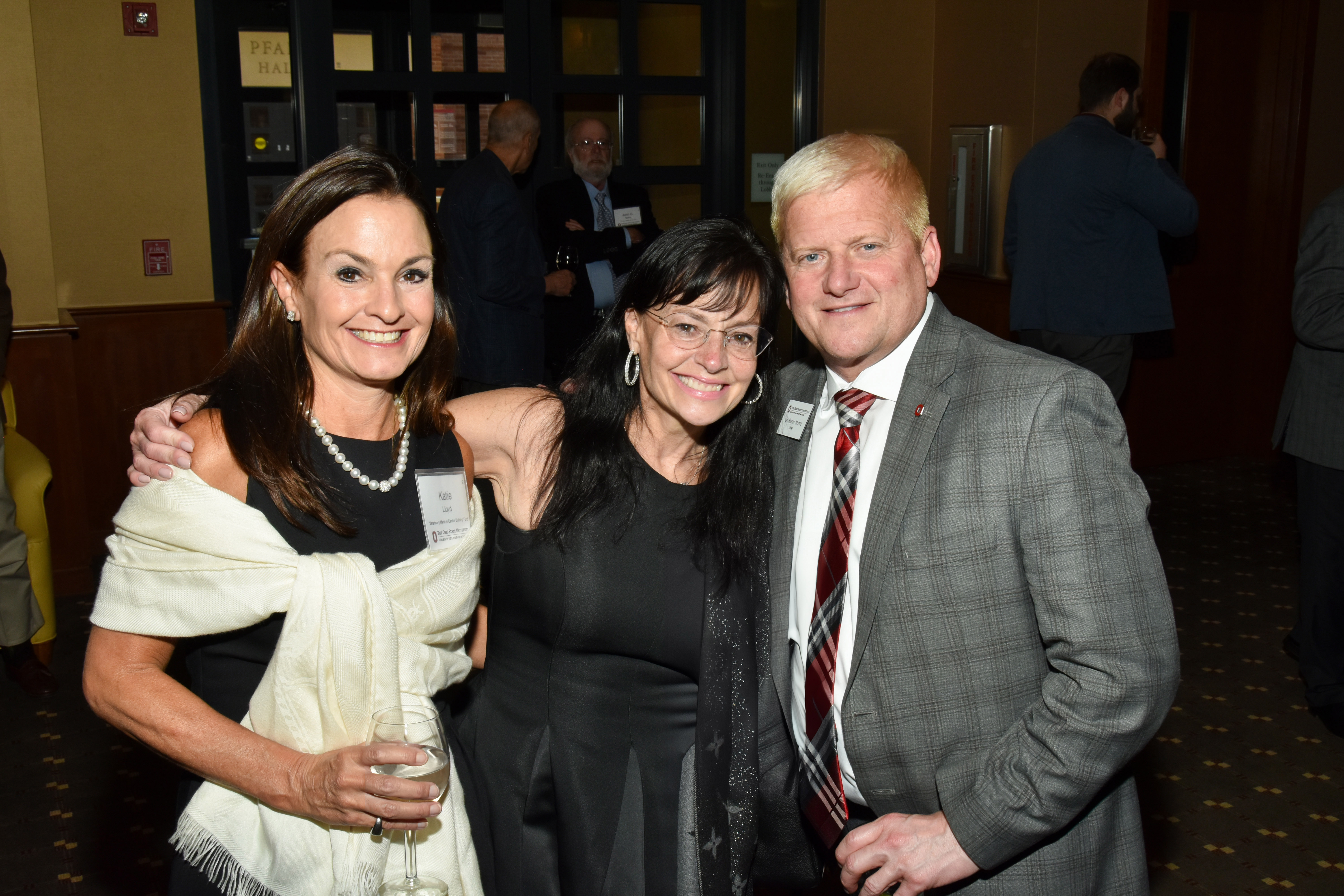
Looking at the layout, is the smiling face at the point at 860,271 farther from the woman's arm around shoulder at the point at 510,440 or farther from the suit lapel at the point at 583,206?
Result: the suit lapel at the point at 583,206

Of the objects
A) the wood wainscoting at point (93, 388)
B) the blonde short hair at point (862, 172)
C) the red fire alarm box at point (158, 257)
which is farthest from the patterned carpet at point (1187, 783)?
the blonde short hair at point (862, 172)

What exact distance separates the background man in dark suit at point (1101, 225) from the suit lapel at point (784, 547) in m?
3.47

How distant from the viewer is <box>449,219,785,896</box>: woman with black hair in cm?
176

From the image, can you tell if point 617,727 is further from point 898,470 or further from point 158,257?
point 158,257

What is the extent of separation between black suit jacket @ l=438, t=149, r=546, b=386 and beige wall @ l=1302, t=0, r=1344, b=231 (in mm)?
4766

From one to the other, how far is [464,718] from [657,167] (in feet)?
17.2

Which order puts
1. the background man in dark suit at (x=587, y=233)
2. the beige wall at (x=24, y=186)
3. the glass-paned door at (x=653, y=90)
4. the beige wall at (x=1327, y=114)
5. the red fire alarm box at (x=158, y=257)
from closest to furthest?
the beige wall at (x=24, y=186), the red fire alarm box at (x=158, y=257), the background man in dark suit at (x=587, y=233), the glass-paned door at (x=653, y=90), the beige wall at (x=1327, y=114)

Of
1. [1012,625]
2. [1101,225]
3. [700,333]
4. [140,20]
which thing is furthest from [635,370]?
[140,20]

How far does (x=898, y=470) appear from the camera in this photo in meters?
1.57

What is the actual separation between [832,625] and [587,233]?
178 inches

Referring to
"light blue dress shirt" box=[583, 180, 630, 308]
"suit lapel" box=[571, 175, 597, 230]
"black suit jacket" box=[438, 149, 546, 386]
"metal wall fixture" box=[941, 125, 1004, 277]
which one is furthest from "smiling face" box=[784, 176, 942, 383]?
"metal wall fixture" box=[941, 125, 1004, 277]

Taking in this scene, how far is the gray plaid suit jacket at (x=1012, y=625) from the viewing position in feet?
4.62

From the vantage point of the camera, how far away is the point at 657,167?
6621mm

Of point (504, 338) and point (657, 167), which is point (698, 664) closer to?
point (504, 338)
